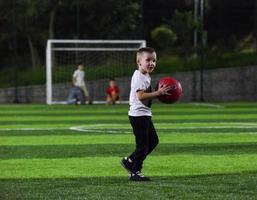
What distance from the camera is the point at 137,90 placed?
10.4 m

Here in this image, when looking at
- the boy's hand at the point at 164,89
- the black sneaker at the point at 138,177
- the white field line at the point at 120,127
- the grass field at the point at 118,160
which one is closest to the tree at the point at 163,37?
the grass field at the point at 118,160

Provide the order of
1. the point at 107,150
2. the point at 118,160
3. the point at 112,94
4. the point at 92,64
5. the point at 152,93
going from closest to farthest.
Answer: the point at 152,93 → the point at 118,160 → the point at 107,150 → the point at 112,94 → the point at 92,64

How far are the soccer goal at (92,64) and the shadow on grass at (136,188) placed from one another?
26.9 m

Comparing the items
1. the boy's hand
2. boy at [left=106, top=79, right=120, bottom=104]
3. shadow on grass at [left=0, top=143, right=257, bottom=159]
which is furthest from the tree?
the boy's hand

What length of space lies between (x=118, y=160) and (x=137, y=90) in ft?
8.64

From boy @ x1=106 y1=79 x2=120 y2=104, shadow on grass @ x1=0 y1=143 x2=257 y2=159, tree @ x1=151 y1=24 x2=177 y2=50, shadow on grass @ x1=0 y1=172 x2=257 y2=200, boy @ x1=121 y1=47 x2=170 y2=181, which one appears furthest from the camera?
tree @ x1=151 y1=24 x2=177 y2=50

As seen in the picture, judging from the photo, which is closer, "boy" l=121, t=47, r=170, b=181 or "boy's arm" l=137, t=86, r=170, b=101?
"boy's arm" l=137, t=86, r=170, b=101

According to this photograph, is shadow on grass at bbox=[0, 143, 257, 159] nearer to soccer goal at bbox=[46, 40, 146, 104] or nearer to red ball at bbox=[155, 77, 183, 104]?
red ball at bbox=[155, 77, 183, 104]

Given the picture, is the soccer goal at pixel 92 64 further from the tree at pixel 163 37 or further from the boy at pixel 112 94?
the tree at pixel 163 37

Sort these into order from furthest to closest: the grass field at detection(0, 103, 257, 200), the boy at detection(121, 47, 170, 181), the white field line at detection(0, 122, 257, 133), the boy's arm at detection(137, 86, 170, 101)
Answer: the white field line at detection(0, 122, 257, 133) → the boy at detection(121, 47, 170, 181) → the boy's arm at detection(137, 86, 170, 101) → the grass field at detection(0, 103, 257, 200)

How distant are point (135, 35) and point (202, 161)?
28.1 metres

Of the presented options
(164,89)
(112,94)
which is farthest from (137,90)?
(112,94)

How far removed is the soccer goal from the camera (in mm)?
37656

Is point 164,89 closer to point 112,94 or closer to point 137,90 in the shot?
point 137,90
